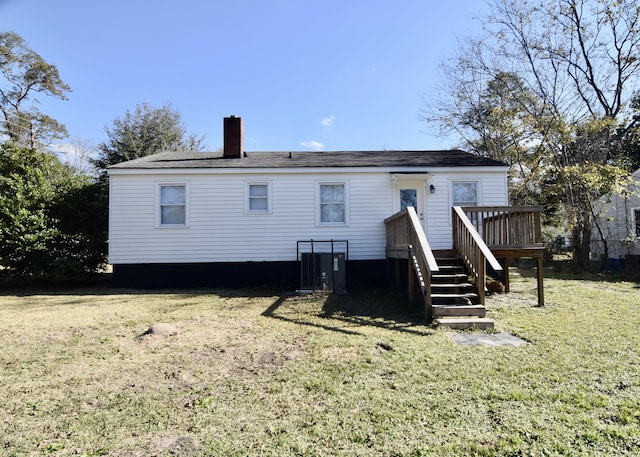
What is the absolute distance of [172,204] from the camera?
10031 mm

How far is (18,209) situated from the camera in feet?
31.1

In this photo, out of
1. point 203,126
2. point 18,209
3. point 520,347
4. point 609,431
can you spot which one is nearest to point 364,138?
point 203,126

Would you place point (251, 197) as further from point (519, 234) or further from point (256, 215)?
point (519, 234)

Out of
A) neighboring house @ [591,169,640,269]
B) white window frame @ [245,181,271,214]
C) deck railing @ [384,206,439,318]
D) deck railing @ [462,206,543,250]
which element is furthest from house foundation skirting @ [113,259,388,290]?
neighboring house @ [591,169,640,269]

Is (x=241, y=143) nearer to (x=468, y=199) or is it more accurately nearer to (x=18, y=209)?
(x=18, y=209)

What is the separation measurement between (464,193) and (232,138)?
7.70 metres

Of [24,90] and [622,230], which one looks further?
[24,90]

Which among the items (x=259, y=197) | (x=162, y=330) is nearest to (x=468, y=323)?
(x=162, y=330)

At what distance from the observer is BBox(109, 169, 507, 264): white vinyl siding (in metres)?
9.90

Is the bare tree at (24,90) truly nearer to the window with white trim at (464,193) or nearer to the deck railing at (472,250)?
the window with white trim at (464,193)

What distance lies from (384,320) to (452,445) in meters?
3.73

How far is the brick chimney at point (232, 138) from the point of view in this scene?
11.3m

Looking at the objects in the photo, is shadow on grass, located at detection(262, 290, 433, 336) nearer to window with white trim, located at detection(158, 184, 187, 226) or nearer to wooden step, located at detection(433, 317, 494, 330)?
wooden step, located at detection(433, 317, 494, 330)

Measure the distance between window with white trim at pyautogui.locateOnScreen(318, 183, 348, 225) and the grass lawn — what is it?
442 centimetres
